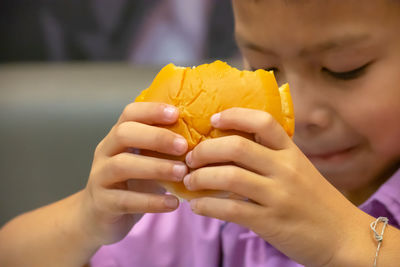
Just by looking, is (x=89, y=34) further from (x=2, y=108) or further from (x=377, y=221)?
(x=377, y=221)

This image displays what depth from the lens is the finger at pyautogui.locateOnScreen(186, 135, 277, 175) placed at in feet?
1.75

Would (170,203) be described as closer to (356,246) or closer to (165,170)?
(165,170)

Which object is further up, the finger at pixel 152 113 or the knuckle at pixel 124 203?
the finger at pixel 152 113

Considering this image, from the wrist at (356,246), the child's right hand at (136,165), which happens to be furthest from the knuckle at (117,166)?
the wrist at (356,246)

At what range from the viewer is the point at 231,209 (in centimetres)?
55

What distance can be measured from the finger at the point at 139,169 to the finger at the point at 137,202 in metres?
0.02

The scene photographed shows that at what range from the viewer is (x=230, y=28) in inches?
64.7

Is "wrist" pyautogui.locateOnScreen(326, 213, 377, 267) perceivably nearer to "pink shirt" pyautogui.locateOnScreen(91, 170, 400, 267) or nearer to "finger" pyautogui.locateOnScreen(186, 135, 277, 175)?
"finger" pyautogui.locateOnScreen(186, 135, 277, 175)

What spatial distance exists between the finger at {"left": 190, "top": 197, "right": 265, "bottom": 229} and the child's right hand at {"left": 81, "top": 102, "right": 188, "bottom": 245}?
0.04 meters

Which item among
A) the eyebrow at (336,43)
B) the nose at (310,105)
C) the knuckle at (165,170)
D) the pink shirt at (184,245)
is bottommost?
the pink shirt at (184,245)

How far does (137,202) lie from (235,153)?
0.15 meters

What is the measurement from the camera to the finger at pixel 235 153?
0.53m

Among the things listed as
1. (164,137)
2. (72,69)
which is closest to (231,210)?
(164,137)

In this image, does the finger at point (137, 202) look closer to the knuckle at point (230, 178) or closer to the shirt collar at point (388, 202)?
the knuckle at point (230, 178)
